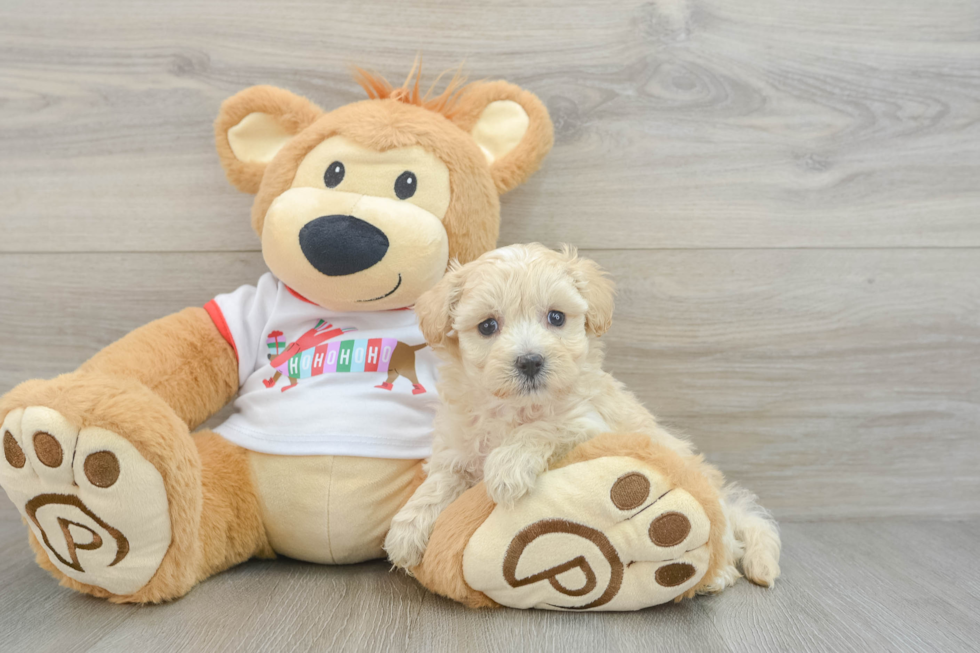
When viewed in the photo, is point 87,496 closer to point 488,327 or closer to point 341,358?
point 341,358

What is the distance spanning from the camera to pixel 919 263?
4.60 feet

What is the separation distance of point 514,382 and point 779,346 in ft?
2.61

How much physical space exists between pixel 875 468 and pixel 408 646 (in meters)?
1.12

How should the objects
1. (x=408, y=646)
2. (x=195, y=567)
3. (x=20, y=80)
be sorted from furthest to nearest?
(x=20, y=80)
(x=195, y=567)
(x=408, y=646)

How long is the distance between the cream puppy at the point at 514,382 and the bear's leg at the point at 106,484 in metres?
0.31

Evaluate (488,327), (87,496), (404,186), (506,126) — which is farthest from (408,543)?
(506,126)

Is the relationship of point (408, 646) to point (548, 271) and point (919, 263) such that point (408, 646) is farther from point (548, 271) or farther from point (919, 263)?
point (919, 263)

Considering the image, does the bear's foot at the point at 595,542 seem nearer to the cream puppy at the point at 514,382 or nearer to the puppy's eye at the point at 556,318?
the cream puppy at the point at 514,382

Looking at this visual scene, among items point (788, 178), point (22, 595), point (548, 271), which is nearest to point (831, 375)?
point (788, 178)

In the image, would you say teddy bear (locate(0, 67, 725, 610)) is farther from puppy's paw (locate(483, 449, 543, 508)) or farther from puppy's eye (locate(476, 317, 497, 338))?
puppy's eye (locate(476, 317, 497, 338))

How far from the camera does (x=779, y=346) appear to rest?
4.62ft

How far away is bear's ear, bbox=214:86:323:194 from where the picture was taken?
1.19 m

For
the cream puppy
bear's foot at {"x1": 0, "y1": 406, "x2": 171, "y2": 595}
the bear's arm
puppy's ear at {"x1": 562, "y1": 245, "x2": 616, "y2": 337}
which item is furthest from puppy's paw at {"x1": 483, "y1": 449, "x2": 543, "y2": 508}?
the bear's arm

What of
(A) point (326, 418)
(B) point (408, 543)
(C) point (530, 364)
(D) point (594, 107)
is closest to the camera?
(C) point (530, 364)
